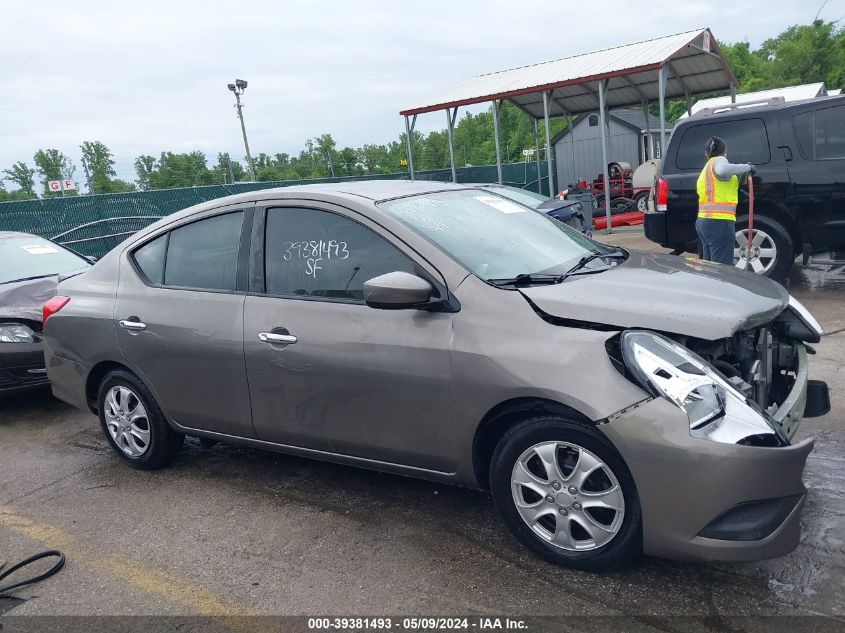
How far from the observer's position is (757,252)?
Result: 8.17 metres

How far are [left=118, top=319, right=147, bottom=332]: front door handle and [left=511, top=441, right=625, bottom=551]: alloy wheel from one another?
242 cm

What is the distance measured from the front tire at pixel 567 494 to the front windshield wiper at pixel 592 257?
88 centimetres

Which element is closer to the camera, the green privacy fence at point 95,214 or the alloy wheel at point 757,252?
the alloy wheel at point 757,252

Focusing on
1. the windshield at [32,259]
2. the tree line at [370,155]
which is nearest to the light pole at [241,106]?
the tree line at [370,155]

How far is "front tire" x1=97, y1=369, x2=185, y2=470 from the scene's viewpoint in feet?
14.5

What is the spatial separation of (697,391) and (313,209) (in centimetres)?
207

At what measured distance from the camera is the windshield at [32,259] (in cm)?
688

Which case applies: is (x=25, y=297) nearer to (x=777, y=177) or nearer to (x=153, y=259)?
(x=153, y=259)

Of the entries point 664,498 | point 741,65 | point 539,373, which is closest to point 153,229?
point 539,373

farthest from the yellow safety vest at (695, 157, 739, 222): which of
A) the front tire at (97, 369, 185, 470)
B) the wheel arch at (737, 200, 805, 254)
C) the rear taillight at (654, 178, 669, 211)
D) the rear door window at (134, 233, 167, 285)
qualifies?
the front tire at (97, 369, 185, 470)

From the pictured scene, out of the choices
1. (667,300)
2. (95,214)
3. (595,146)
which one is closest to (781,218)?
(667,300)

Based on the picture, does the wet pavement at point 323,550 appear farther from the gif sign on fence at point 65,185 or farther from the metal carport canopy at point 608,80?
the gif sign on fence at point 65,185

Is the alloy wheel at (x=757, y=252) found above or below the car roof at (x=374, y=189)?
below

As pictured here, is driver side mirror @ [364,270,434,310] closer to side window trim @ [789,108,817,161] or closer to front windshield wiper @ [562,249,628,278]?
front windshield wiper @ [562,249,628,278]
